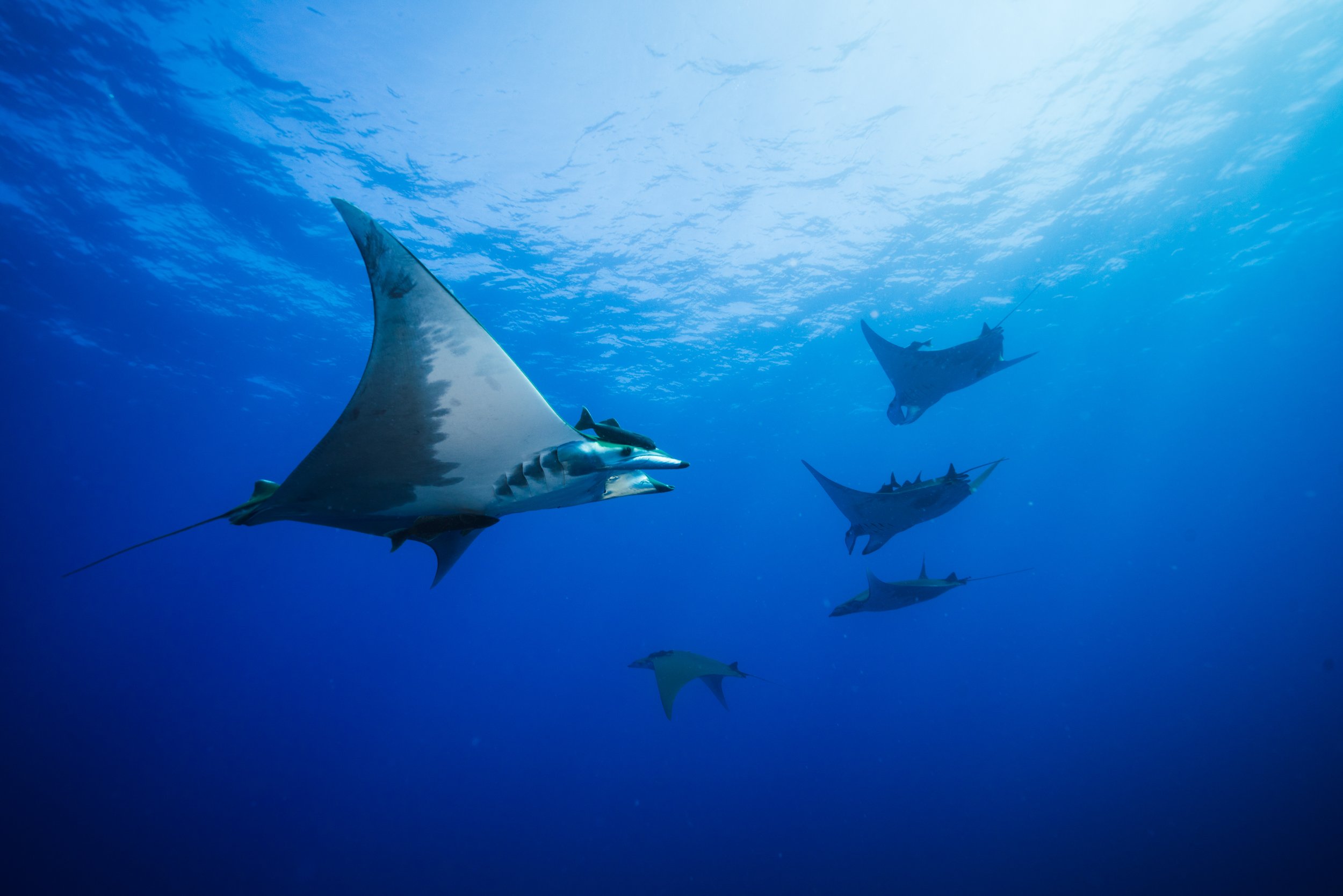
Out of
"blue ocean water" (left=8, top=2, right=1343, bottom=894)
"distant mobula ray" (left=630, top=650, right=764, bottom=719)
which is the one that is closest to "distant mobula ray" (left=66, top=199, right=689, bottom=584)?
"distant mobula ray" (left=630, top=650, right=764, bottom=719)

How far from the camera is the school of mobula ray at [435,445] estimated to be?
2.19 metres

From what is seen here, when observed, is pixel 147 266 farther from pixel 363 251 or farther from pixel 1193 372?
pixel 1193 372

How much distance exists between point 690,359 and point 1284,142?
1791 cm

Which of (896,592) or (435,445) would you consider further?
(896,592)

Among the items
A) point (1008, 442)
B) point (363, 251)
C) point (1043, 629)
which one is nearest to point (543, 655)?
point (1008, 442)

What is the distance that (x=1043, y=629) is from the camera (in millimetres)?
81375

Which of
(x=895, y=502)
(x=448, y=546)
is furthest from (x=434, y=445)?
(x=895, y=502)

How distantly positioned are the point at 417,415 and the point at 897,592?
6649 millimetres

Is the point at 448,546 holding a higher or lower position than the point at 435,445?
lower

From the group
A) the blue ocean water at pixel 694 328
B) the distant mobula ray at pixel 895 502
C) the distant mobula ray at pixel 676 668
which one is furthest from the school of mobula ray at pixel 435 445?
the blue ocean water at pixel 694 328

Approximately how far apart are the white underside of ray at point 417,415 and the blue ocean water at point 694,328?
10230mm

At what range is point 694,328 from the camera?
18406 mm

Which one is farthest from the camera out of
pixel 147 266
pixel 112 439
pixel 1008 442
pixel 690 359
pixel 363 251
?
pixel 1008 442

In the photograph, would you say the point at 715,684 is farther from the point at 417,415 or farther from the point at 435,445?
the point at 417,415
